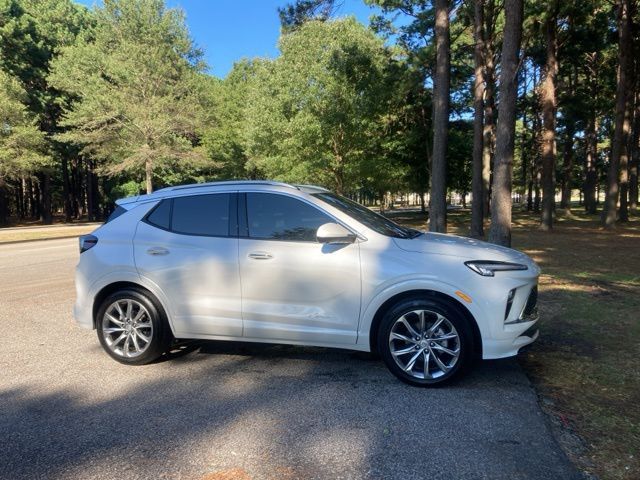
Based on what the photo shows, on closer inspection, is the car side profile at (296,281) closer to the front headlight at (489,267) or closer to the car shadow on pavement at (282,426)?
the front headlight at (489,267)

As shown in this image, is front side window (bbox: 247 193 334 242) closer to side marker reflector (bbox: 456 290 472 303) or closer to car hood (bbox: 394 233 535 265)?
car hood (bbox: 394 233 535 265)

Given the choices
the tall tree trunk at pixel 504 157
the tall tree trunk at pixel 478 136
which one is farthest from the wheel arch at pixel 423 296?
the tall tree trunk at pixel 478 136

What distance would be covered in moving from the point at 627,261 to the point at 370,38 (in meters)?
17.7

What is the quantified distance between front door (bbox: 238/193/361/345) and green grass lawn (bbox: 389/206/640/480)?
190 cm

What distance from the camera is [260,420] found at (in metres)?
3.60

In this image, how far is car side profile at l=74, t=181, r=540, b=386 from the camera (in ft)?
13.3

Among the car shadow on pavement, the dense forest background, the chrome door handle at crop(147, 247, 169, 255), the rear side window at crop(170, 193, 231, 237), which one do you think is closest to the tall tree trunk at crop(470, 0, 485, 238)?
the dense forest background

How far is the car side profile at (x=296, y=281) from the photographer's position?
13.3ft

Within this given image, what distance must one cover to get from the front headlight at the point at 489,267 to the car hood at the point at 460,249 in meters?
0.05

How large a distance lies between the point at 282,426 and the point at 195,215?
2.34 m

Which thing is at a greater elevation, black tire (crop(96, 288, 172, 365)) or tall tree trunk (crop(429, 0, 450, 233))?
tall tree trunk (crop(429, 0, 450, 233))

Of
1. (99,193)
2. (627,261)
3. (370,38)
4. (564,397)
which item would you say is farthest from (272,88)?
(99,193)

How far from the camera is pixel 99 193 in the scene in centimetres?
5328

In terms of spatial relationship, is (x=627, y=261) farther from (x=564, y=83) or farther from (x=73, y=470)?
(x=564, y=83)
